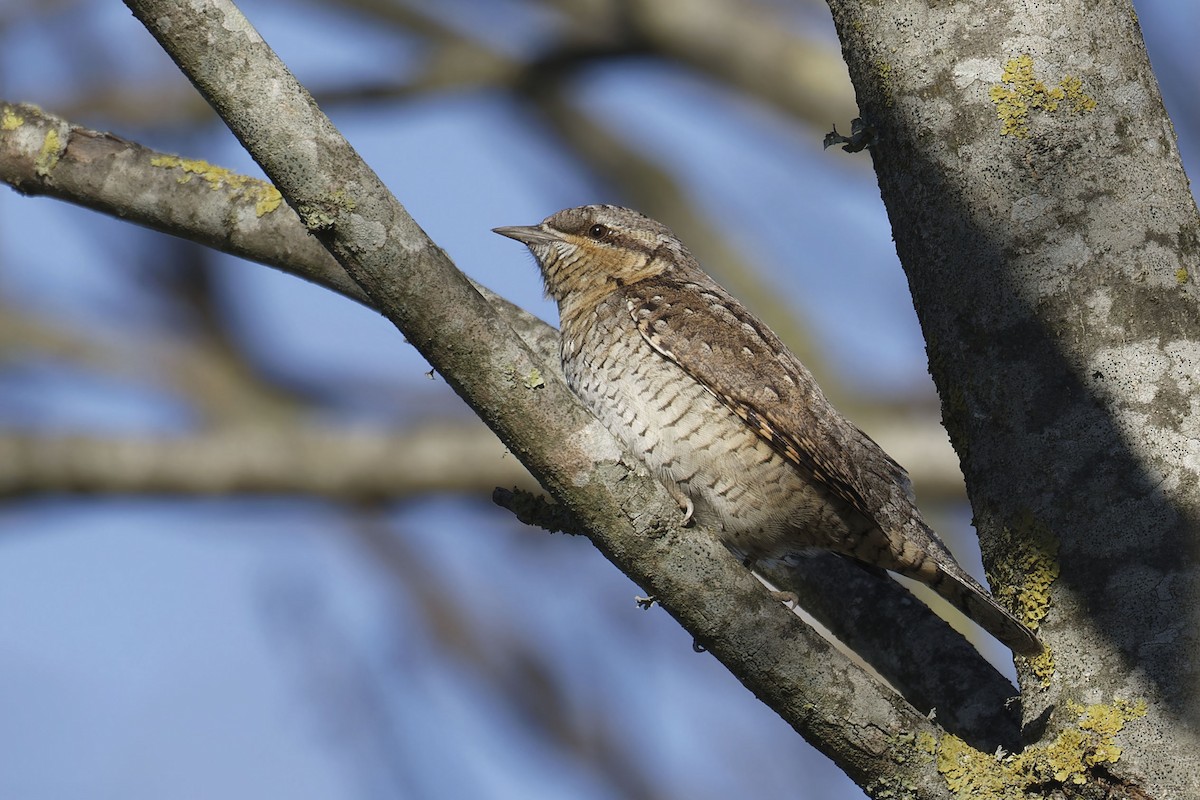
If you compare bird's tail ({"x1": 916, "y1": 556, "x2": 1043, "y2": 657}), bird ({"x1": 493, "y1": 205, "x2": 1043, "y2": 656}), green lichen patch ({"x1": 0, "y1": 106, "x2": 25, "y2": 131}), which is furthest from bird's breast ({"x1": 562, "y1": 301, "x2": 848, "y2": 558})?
green lichen patch ({"x1": 0, "y1": 106, "x2": 25, "y2": 131})

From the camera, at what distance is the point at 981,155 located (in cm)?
282

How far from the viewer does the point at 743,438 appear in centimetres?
381

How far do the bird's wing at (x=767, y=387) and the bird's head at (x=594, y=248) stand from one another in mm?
342

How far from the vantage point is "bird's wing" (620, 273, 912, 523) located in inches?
147

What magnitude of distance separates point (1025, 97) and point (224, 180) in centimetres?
239

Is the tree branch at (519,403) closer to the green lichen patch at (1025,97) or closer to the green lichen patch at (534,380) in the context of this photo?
the green lichen patch at (534,380)

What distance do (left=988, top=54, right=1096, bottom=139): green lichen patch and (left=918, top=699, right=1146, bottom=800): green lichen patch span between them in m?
1.25

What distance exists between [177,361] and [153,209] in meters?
5.56

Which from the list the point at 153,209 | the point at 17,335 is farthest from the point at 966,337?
the point at 17,335

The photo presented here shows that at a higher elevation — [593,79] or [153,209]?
[593,79]

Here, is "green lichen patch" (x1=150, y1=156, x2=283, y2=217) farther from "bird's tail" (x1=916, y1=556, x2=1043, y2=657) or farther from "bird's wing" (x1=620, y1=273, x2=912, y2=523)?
"bird's tail" (x1=916, y1=556, x2=1043, y2=657)

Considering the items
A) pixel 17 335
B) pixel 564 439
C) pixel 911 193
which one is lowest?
pixel 564 439

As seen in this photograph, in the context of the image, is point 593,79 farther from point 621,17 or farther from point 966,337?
point 966,337

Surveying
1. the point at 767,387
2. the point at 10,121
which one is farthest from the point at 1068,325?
the point at 10,121
